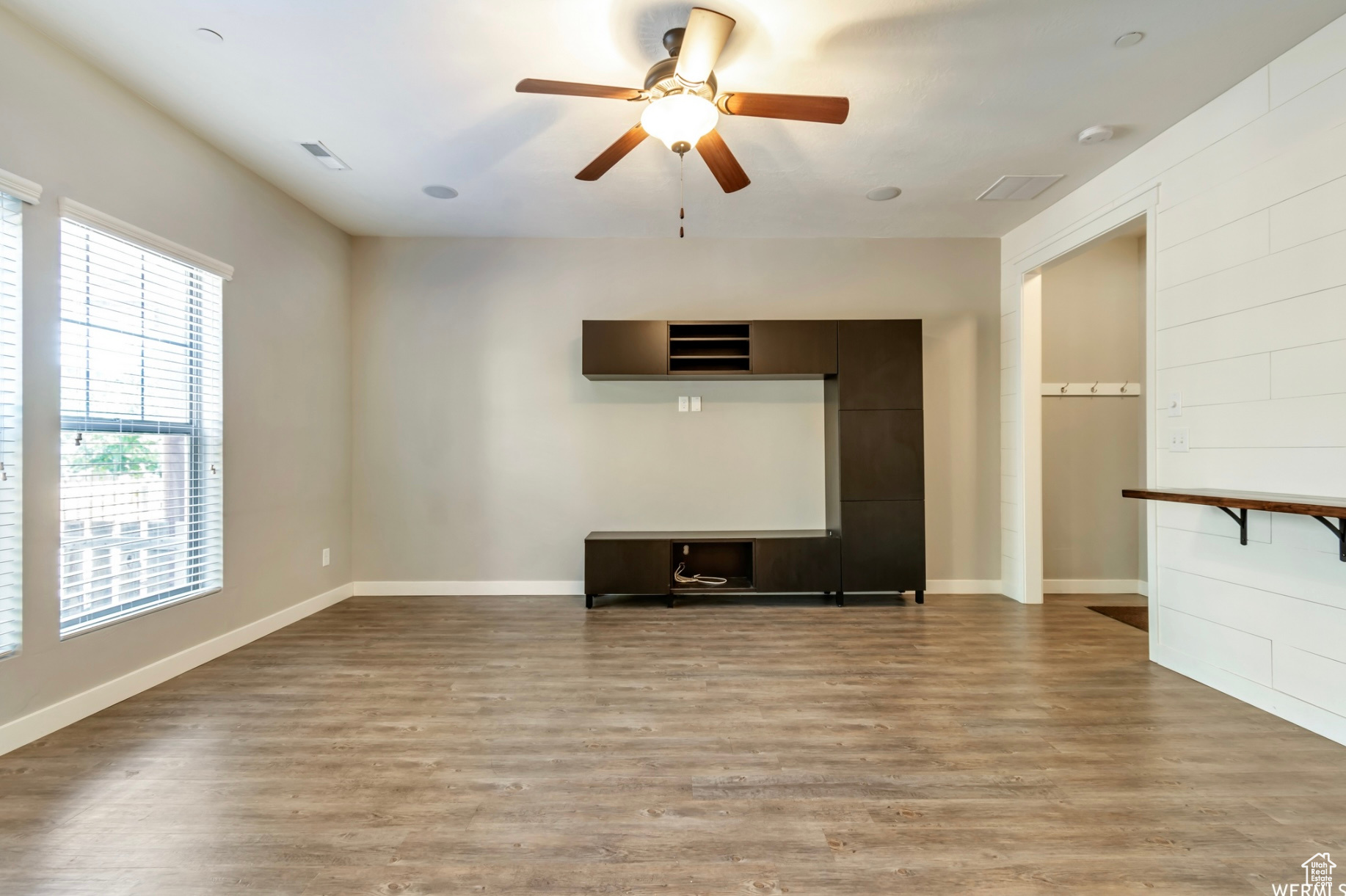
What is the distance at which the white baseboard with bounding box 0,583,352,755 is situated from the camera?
2.31 meters

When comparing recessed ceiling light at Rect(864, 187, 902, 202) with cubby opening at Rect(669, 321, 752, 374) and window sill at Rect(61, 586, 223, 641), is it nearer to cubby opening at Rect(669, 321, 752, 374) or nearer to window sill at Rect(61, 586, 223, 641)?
cubby opening at Rect(669, 321, 752, 374)

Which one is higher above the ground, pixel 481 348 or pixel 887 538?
pixel 481 348

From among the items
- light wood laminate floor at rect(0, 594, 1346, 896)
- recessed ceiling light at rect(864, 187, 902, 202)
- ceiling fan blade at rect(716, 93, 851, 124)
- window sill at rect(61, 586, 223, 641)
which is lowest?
light wood laminate floor at rect(0, 594, 1346, 896)

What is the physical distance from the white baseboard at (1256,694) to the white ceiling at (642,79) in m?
2.70

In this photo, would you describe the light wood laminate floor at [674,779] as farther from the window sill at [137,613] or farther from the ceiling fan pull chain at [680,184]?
the ceiling fan pull chain at [680,184]

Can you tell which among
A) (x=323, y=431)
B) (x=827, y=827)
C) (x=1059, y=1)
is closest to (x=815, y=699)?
(x=827, y=827)

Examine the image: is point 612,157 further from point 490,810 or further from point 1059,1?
point 490,810

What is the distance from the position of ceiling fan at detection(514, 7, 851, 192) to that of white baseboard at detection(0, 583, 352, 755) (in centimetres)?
307

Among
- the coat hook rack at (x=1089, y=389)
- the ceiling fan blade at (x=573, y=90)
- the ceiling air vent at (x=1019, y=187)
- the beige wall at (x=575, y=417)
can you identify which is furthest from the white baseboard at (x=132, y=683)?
the coat hook rack at (x=1089, y=389)

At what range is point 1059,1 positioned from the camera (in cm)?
225

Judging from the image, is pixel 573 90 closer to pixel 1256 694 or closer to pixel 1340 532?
pixel 1340 532

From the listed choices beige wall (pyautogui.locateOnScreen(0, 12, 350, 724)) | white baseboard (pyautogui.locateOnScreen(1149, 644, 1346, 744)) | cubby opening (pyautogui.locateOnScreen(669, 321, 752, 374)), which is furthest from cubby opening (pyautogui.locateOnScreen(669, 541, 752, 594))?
beige wall (pyautogui.locateOnScreen(0, 12, 350, 724))

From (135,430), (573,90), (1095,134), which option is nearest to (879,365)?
(1095,134)

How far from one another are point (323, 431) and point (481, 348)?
1.28 meters
